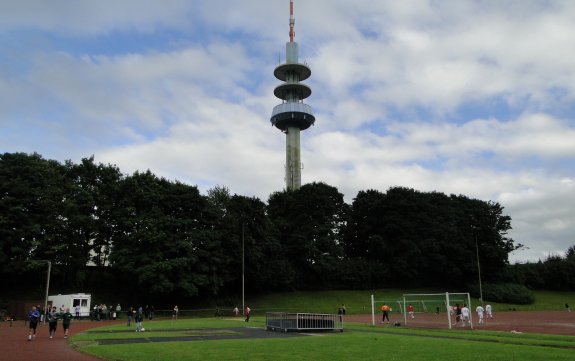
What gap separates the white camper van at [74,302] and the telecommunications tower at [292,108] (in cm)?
5196

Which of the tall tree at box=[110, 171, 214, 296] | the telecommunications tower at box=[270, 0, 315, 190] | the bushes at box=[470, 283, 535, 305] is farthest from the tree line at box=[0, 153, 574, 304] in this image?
the telecommunications tower at box=[270, 0, 315, 190]

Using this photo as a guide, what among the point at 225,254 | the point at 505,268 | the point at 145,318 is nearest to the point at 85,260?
the point at 145,318

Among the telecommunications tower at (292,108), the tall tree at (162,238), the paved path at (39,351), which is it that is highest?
the telecommunications tower at (292,108)

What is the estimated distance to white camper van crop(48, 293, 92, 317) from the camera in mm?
49281

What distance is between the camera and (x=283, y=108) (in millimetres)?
98000

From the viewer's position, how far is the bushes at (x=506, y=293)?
73.4 meters

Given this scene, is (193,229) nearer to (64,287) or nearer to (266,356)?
(64,287)

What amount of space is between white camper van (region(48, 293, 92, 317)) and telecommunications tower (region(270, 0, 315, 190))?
170ft

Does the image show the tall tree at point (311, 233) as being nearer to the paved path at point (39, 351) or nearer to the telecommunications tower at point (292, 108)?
the telecommunications tower at point (292, 108)

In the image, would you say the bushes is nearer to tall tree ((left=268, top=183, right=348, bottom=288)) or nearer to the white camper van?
tall tree ((left=268, top=183, right=348, bottom=288))

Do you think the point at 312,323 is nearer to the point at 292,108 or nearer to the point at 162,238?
the point at 162,238

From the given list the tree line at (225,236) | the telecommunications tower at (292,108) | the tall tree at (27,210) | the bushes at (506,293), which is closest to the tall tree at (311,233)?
the tree line at (225,236)

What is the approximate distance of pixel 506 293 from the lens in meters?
73.8

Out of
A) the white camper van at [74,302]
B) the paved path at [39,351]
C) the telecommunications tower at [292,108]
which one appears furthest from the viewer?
the telecommunications tower at [292,108]
